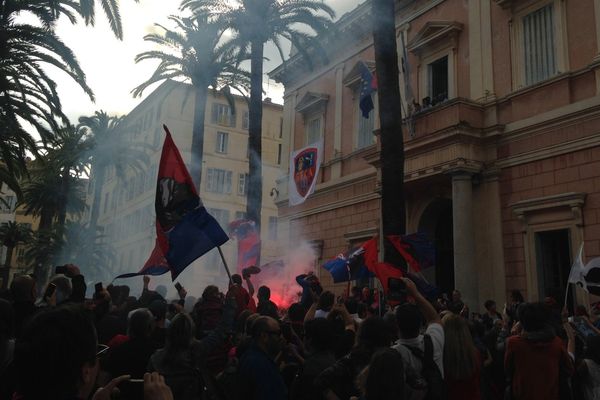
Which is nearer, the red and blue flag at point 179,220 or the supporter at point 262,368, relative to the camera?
the supporter at point 262,368

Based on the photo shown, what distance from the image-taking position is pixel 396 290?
7.29 m

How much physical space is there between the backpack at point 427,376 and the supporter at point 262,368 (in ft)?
3.02

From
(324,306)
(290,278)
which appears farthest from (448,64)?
(324,306)

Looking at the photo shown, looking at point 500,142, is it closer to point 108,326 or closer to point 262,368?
point 108,326

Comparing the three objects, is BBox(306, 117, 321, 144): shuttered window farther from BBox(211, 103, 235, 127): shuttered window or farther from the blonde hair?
BBox(211, 103, 235, 127): shuttered window

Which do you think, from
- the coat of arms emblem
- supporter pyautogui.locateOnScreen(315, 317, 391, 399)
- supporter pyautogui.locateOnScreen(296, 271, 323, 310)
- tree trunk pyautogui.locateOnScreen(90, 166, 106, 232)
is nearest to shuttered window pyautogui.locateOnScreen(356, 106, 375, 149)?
the coat of arms emblem

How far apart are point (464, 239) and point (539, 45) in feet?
17.4

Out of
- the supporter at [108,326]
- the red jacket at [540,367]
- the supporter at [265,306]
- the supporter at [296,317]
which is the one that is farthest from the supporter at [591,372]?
the supporter at [108,326]

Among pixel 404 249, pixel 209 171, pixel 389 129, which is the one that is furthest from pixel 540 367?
pixel 209 171

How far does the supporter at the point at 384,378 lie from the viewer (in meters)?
2.94

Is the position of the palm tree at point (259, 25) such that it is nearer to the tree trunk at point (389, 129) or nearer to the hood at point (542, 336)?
the tree trunk at point (389, 129)

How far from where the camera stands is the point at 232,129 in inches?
1842

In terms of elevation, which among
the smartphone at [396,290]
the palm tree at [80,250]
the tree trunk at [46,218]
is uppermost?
the tree trunk at [46,218]

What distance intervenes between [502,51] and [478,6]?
1704 millimetres
